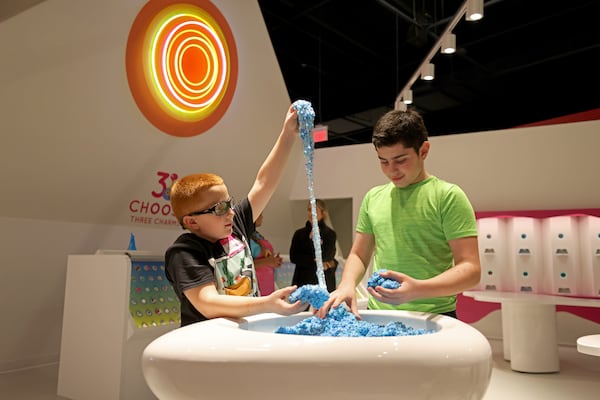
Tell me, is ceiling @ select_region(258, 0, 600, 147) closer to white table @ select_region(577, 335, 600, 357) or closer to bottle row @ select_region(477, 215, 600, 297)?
bottle row @ select_region(477, 215, 600, 297)

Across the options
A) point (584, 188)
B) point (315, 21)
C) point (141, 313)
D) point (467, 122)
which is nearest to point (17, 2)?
point (141, 313)

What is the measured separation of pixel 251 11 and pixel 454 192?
464 centimetres

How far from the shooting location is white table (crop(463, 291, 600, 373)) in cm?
388

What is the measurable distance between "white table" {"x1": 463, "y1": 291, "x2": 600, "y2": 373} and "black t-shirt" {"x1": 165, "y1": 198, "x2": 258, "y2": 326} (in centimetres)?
302

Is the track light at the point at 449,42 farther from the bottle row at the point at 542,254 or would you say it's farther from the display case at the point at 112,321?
the display case at the point at 112,321

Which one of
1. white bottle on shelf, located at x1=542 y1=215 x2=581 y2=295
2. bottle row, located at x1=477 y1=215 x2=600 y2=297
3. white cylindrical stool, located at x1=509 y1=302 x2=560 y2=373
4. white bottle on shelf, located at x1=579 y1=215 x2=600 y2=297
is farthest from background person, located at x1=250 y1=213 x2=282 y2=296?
white bottle on shelf, located at x1=579 y1=215 x2=600 y2=297

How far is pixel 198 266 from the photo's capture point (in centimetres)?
131

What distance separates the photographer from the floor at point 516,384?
323cm

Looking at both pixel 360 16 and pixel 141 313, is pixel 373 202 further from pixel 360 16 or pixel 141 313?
pixel 360 16

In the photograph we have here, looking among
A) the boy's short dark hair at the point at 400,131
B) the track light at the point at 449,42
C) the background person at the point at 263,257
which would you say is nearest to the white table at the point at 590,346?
the boy's short dark hair at the point at 400,131

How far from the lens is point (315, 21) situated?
6.71 m

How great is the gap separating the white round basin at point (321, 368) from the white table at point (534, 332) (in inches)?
135

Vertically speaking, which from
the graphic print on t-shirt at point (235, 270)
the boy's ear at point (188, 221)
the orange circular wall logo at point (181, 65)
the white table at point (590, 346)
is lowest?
the white table at point (590, 346)

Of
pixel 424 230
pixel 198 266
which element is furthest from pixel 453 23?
pixel 198 266
